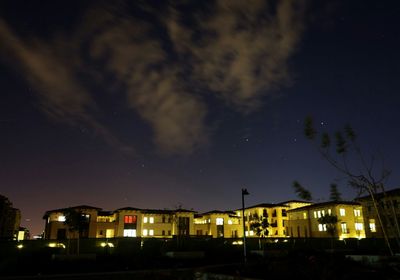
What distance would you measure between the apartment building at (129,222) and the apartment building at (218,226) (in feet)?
19.4

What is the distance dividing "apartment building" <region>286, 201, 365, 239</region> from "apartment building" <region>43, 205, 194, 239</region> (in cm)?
2561

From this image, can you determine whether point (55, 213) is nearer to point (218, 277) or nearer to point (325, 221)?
point (325, 221)

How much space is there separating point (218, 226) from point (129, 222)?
2257 cm

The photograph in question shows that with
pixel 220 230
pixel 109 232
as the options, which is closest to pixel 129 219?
pixel 109 232

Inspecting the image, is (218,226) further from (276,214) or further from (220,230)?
(276,214)

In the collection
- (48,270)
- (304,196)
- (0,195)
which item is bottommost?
(48,270)

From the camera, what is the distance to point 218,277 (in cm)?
1622

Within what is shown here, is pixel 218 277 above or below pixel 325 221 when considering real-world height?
below

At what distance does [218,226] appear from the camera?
278 ft

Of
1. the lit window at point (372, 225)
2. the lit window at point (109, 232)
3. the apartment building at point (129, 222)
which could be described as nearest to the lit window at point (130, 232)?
the apartment building at point (129, 222)

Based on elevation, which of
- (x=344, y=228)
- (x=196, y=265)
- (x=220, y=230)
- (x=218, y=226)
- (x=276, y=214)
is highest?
(x=276, y=214)

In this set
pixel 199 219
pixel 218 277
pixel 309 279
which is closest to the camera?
pixel 309 279

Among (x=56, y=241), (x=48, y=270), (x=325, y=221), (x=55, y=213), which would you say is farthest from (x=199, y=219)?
(x=48, y=270)

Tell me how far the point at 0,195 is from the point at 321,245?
61.2 m
